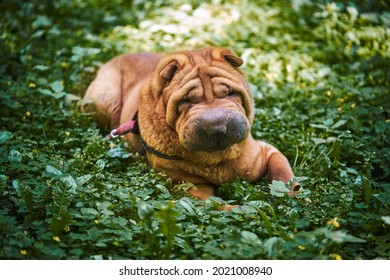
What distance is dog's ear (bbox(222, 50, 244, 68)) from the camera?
16.0ft

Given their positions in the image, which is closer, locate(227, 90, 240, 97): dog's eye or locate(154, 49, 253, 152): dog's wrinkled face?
locate(154, 49, 253, 152): dog's wrinkled face

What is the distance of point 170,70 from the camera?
4.82 meters

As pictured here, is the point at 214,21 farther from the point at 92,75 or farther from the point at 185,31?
the point at 92,75

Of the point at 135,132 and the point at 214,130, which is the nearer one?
the point at 214,130

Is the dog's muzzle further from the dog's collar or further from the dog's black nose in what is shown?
the dog's collar

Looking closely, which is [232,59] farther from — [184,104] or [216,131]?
[216,131]

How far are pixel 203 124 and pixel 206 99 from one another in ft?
0.99

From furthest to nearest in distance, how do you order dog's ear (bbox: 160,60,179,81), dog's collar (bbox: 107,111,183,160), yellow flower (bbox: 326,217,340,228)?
dog's collar (bbox: 107,111,183,160) < dog's ear (bbox: 160,60,179,81) < yellow flower (bbox: 326,217,340,228)

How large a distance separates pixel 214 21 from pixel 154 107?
4.21m

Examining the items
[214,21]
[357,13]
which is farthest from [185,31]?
[357,13]

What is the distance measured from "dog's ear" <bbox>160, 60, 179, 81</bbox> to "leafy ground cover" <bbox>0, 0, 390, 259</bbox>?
0.89 metres

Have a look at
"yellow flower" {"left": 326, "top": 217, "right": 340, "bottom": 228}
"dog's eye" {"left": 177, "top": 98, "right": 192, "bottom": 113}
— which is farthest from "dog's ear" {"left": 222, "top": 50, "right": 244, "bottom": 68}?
"yellow flower" {"left": 326, "top": 217, "right": 340, "bottom": 228}

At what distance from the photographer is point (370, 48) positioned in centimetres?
768

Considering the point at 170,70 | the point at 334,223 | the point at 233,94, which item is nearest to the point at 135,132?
the point at 170,70
